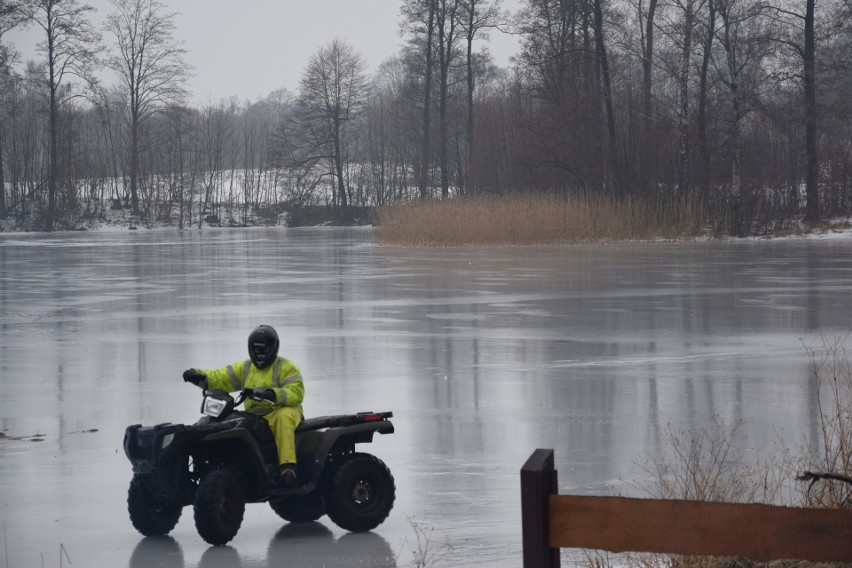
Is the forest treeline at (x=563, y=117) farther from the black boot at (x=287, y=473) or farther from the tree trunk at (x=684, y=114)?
the black boot at (x=287, y=473)

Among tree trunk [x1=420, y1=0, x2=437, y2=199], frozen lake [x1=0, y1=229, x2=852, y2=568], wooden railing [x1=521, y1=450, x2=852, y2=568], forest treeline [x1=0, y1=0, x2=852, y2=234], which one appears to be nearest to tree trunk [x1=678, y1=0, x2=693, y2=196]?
forest treeline [x1=0, y1=0, x2=852, y2=234]

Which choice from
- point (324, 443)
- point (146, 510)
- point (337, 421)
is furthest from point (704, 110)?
point (146, 510)

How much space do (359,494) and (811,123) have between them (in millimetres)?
42561

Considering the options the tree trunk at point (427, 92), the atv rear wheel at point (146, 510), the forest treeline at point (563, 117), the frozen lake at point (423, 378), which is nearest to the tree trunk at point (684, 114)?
the forest treeline at point (563, 117)

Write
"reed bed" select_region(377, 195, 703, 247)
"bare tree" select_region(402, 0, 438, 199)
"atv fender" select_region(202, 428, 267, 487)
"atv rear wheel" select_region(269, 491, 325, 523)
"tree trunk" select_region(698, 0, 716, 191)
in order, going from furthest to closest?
"bare tree" select_region(402, 0, 438, 199), "tree trunk" select_region(698, 0, 716, 191), "reed bed" select_region(377, 195, 703, 247), "atv rear wheel" select_region(269, 491, 325, 523), "atv fender" select_region(202, 428, 267, 487)

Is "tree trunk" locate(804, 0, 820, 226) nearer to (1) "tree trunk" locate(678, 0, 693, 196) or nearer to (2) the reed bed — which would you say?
(1) "tree trunk" locate(678, 0, 693, 196)

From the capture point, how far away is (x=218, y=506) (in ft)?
18.4

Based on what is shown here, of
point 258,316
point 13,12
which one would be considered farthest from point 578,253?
point 13,12

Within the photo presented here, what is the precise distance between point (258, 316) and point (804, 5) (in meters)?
37.6

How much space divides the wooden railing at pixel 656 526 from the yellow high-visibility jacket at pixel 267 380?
2917 millimetres

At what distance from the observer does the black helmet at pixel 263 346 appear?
19.6 feet

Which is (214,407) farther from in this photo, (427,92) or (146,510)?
(427,92)

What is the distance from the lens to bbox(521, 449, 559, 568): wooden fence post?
9.92 ft

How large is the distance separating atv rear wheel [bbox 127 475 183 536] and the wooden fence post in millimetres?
3169
